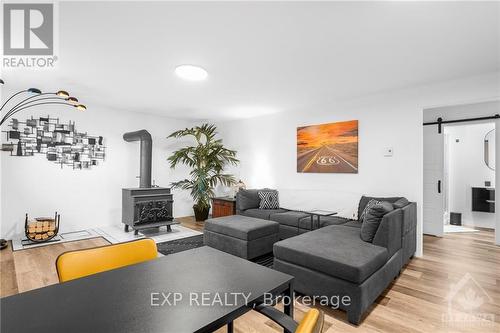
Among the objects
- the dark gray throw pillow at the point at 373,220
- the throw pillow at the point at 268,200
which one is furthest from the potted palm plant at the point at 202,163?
the dark gray throw pillow at the point at 373,220

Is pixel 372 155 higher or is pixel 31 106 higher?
pixel 31 106

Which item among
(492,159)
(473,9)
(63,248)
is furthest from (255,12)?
(492,159)

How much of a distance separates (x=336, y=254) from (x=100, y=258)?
1.83 meters

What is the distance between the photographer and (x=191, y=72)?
121 inches

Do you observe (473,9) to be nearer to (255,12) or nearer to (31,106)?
(255,12)

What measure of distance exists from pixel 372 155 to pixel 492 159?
10.6ft

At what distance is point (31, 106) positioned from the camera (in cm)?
414

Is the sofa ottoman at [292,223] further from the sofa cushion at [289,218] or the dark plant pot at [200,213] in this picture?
the dark plant pot at [200,213]

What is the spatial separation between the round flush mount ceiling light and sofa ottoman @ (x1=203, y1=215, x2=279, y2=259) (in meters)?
2.02

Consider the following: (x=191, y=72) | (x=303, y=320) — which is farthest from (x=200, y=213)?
(x=303, y=320)

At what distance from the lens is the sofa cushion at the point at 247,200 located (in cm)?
466

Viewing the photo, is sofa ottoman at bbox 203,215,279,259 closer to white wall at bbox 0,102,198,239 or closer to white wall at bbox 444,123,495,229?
white wall at bbox 0,102,198,239

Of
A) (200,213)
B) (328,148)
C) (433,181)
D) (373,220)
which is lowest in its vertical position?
(200,213)

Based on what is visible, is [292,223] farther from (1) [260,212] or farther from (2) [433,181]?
(2) [433,181]
